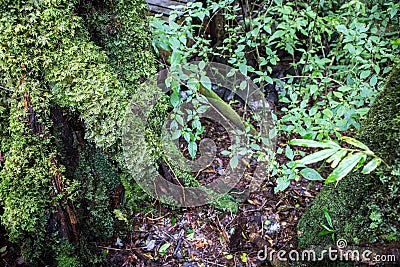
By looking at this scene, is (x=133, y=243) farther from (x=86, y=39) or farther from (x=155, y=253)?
(x=86, y=39)

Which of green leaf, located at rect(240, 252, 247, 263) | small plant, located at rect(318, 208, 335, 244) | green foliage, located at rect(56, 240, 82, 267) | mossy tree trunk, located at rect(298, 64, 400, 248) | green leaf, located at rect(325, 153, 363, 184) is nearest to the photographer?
green leaf, located at rect(325, 153, 363, 184)

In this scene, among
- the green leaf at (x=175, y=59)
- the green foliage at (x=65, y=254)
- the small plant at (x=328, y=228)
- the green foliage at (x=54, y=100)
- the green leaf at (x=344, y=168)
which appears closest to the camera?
the green leaf at (x=344, y=168)

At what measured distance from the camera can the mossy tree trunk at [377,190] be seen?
4.14 feet

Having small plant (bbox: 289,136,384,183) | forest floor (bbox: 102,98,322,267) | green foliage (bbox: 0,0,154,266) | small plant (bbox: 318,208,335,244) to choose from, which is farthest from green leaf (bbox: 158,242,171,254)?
small plant (bbox: 289,136,384,183)

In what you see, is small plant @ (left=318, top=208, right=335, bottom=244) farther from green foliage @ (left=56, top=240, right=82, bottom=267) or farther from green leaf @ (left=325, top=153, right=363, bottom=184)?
green foliage @ (left=56, top=240, right=82, bottom=267)

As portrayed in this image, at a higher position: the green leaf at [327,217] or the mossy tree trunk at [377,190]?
the mossy tree trunk at [377,190]

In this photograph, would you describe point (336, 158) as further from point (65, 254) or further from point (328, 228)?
point (65, 254)

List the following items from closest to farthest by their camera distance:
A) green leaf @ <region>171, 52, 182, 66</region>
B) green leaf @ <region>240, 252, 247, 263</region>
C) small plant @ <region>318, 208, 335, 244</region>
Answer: small plant @ <region>318, 208, 335, 244</region>, green leaf @ <region>171, 52, 182, 66</region>, green leaf @ <region>240, 252, 247, 263</region>

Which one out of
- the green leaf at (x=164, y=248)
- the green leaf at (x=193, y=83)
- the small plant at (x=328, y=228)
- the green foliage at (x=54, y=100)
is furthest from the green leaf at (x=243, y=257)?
the green leaf at (x=193, y=83)

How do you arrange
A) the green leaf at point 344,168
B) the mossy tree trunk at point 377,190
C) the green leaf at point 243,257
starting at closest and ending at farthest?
the green leaf at point 344,168, the mossy tree trunk at point 377,190, the green leaf at point 243,257

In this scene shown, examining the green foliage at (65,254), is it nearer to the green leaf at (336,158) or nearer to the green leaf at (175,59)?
the green leaf at (175,59)

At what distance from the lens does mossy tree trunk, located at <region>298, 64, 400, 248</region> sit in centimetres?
126

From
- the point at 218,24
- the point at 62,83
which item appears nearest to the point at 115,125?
the point at 62,83

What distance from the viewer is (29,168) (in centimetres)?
164
